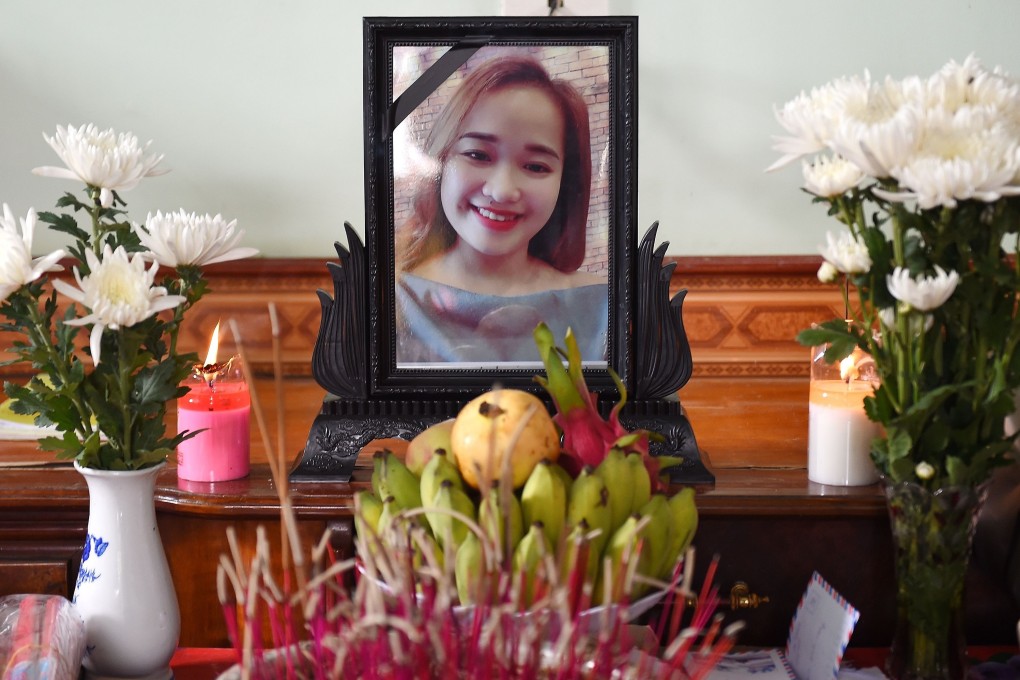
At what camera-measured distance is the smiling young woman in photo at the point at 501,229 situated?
107cm

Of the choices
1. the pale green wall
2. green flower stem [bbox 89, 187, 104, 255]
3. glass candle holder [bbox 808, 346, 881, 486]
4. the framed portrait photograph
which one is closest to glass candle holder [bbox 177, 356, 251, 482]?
the framed portrait photograph

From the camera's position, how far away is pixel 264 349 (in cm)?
182

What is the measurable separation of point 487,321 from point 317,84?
859mm

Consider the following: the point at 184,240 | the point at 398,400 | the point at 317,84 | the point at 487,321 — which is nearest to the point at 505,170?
the point at 487,321

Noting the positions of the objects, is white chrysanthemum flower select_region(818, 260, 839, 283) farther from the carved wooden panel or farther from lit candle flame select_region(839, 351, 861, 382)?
the carved wooden panel

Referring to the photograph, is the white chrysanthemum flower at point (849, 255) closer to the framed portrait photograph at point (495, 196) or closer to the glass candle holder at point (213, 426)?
the framed portrait photograph at point (495, 196)

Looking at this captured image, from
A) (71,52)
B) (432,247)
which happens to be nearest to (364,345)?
(432,247)

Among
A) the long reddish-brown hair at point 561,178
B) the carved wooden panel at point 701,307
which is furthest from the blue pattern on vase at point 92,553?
the carved wooden panel at point 701,307

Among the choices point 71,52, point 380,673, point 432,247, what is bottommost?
point 380,673

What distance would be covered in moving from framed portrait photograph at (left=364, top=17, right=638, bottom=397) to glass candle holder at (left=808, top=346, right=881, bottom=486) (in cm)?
21

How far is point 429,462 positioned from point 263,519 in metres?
0.36

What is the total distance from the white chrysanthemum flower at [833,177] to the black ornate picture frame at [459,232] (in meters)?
0.26

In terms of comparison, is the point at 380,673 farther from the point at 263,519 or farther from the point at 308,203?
the point at 308,203

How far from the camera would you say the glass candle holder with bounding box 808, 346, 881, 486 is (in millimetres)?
1022
